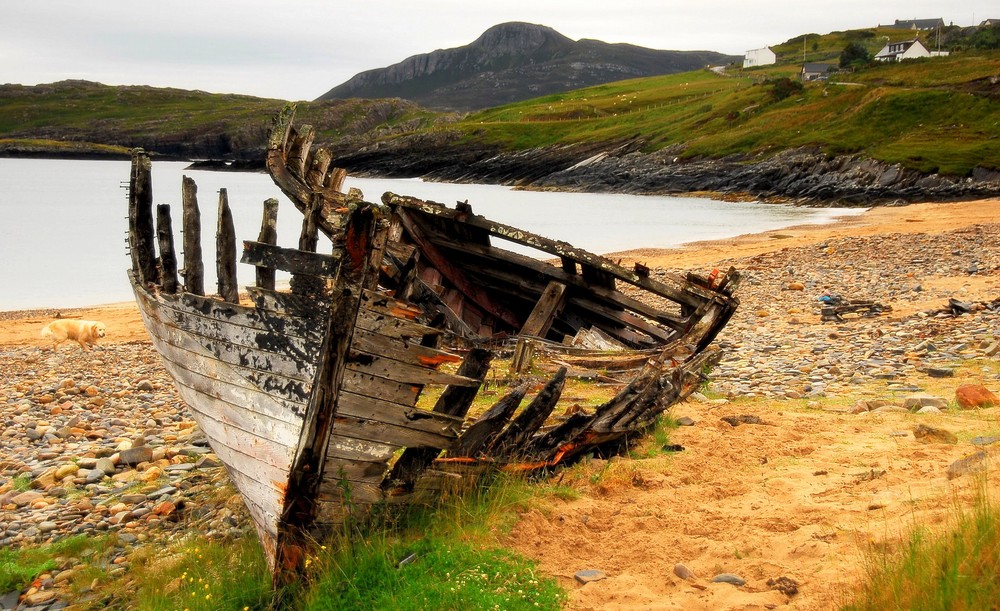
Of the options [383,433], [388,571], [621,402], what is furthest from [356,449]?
[621,402]

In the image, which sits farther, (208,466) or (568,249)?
(568,249)

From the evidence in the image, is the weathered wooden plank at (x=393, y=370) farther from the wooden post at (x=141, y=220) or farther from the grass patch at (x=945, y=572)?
the wooden post at (x=141, y=220)

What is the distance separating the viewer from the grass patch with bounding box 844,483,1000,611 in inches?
140

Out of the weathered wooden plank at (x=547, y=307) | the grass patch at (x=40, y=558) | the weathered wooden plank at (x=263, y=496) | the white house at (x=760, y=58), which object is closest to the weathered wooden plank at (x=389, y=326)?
the weathered wooden plank at (x=263, y=496)

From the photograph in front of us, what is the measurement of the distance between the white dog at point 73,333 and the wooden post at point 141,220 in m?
9.94

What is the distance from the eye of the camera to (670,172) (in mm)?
75625

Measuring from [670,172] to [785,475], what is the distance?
236ft

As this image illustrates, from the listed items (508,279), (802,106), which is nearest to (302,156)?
(508,279)

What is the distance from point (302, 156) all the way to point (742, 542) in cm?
898

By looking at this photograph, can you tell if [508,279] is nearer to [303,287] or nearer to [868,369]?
[868,369]

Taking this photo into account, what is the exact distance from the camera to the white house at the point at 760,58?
148 m

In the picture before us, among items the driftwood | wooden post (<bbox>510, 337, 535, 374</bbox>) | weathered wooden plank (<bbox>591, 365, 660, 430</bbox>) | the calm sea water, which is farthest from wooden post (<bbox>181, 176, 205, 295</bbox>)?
the calm sea water

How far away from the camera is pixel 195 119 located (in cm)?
16138

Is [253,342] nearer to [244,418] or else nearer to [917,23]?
[244,418]
